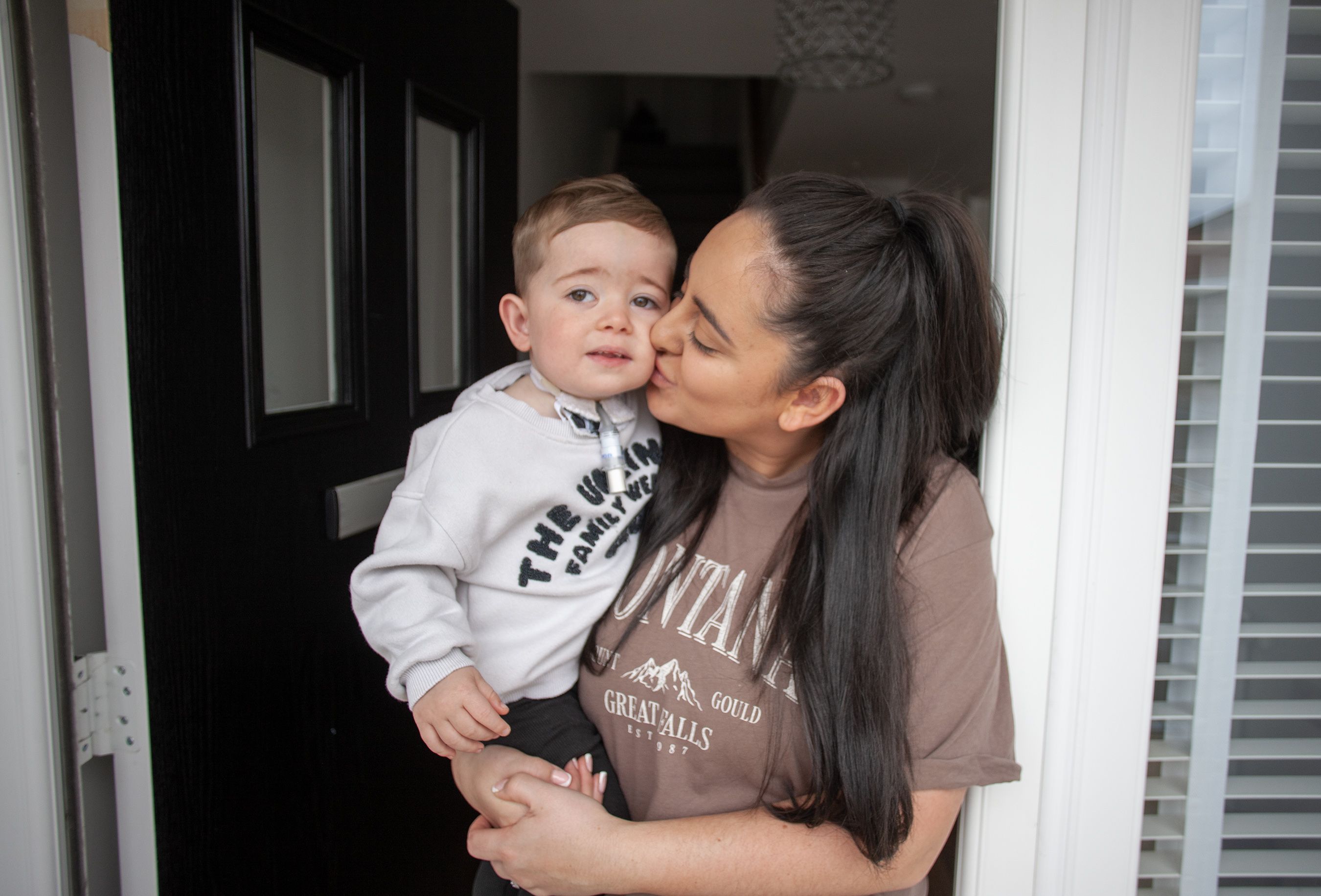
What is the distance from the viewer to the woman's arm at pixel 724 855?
0.91m

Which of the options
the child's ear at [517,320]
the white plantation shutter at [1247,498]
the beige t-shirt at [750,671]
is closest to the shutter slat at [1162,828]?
the white plantation shutter at [1247,498]

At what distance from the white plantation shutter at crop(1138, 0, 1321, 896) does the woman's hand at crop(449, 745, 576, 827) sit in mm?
780

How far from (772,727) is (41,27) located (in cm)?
118

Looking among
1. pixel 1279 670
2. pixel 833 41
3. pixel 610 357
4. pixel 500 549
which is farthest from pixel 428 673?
pixel 833 41

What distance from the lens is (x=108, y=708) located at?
40.3 inches

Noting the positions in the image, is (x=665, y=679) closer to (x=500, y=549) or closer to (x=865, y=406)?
(x=500, y=549)

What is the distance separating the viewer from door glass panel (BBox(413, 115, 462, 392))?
165 centimetres

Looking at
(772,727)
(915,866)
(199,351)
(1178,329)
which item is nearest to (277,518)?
(199,351)

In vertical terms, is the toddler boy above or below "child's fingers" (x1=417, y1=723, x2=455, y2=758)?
above

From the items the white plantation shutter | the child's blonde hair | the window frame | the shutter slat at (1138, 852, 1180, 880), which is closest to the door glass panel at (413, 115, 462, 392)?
the window frame

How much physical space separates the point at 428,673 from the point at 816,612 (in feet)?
1.51

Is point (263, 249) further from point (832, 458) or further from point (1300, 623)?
point (1300, 623)

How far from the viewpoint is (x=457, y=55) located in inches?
65.3

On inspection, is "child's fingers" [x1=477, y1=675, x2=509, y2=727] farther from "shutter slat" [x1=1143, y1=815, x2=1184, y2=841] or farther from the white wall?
the white wall
